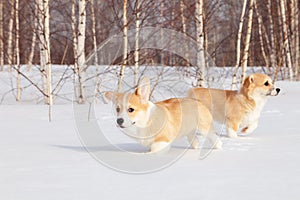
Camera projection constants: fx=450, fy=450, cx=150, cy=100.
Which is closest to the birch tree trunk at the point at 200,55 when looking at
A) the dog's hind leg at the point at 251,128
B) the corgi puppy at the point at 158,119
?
the dog's hind leg at the point at 251,128

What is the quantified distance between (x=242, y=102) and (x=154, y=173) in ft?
6.93

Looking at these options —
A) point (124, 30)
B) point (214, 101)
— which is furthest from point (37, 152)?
point (124, 30)

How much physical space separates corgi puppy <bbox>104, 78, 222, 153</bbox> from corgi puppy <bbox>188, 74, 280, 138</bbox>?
95 cm

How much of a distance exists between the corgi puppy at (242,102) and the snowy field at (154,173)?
0.60 feet

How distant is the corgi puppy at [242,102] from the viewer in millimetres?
4496

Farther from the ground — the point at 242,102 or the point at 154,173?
the point at 242,102

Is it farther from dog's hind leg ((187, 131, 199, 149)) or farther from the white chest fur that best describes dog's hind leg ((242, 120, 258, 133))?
dog's hind leg ((187, 131, 199, 149))

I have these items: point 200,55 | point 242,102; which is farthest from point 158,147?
point 200,55

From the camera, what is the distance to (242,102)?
4602mm

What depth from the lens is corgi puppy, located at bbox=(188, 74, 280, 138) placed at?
4496 millimetres

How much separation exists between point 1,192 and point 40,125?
290cm

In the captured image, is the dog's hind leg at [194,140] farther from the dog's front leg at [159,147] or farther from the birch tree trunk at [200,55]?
the birch tree trunk at [200,55]

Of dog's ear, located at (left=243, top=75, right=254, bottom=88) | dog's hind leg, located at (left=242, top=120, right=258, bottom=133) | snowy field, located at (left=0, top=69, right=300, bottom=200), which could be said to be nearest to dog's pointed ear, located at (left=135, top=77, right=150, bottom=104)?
snowy field, located at (left=0, top=69, right=300, bottom=200)

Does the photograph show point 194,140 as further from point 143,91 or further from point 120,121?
point 120,121
